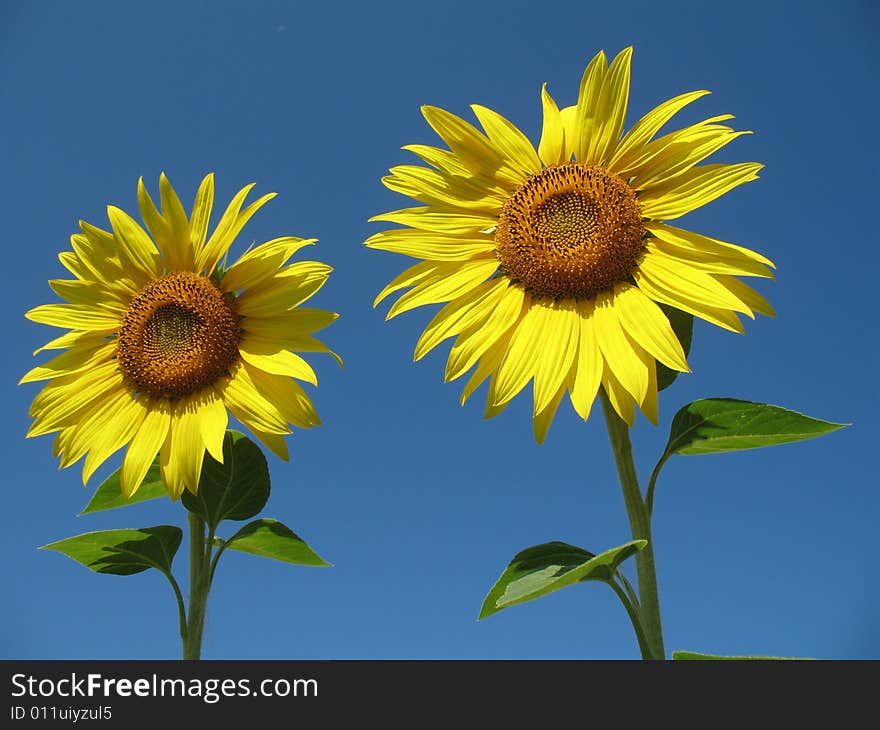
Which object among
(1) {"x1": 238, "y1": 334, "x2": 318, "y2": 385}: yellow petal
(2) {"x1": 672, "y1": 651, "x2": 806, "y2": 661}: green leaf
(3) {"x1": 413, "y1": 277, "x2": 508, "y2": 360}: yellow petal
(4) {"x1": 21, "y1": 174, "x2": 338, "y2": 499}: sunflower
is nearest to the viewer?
(2) {"x1": 672, "y1": 651, "x2": 806, "y2": 661}: green leaf

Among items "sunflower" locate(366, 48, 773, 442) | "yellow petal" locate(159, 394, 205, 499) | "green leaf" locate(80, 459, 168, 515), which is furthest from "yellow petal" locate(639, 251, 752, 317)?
"green leaf" locate(80, 459, 168, 515)

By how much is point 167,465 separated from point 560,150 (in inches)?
101

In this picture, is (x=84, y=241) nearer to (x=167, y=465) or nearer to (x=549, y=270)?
(x=167, y=465)

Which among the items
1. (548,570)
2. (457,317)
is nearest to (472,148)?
(457,317)

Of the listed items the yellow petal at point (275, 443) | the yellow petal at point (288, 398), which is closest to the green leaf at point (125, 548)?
the yellow petal at point (275, 443)

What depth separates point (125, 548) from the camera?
4.25 meters

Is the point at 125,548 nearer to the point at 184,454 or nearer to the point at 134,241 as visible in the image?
the point at 184,454

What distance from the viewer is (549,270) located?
12.1ft

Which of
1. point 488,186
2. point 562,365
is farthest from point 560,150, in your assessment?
point 562,365

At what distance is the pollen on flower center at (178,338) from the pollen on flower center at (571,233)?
64.5 inches

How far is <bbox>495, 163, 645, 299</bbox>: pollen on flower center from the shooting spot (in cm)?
361

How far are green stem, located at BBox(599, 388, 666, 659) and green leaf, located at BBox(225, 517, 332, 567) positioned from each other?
1771 millimetres

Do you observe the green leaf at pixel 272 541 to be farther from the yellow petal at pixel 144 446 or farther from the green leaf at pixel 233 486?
the yellow petal at pixel 144 446

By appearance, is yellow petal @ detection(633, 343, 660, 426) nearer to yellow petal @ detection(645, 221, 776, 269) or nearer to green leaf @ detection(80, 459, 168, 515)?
yellow petal @ detection(645, 221, 776, 269)
